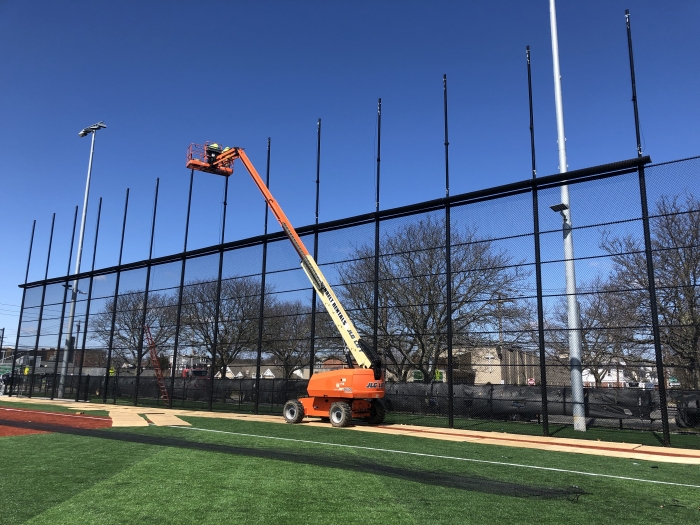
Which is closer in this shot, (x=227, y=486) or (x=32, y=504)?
(x=32, y=504)

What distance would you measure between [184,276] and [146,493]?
21428 millimetres

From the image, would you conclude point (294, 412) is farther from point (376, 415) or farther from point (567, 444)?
point (567, 444)

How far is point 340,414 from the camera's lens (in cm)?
1606

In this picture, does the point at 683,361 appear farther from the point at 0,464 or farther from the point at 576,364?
the point at 0,464

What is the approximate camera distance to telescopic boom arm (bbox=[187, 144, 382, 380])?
1652 cm

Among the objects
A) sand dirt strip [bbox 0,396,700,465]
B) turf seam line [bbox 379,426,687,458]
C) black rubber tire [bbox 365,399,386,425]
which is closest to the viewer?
sand dirt strip [bbox 0,396,700,465]

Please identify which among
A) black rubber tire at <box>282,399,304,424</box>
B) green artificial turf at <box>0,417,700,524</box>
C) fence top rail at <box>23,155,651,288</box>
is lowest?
green artificial turf at <box>0,417,700,524</box>

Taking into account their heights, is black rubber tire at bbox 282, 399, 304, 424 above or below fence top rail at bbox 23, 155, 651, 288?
below

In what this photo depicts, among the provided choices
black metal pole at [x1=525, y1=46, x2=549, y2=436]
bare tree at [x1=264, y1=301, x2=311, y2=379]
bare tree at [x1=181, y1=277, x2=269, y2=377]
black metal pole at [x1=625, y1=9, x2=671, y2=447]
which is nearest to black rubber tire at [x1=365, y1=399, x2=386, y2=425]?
black metal pole at [x1=525, y1=46, x2=549, y2=436]

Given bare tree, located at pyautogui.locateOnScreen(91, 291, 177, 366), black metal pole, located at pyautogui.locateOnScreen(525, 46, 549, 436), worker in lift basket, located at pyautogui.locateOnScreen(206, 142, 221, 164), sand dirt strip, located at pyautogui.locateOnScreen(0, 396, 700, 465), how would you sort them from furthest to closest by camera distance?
1. bare tree, located at pyautogui.locateOnScreen(91, 291, 177, 366)
2. worker in lift basket, located at pyautogui.locateOnScreen(206, 142, 221, 164)
3. black metal pole, located at pyautogui.locateOnScreen(525, 46, 549, 436)
4. sand dirt strip, located at pyautogui.locateOnScreen(0, 396, 700, 465)

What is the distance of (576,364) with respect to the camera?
1490cm

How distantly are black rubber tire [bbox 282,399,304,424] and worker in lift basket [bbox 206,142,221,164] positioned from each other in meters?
12.0

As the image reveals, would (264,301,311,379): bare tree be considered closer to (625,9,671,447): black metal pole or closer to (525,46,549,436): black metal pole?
(525,46,549,436): black metal pole

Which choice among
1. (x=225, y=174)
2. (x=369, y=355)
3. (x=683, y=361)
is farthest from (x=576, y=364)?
(x=225, y=174)
